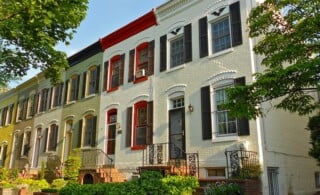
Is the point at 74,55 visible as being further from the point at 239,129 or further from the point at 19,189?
the point at 239,129

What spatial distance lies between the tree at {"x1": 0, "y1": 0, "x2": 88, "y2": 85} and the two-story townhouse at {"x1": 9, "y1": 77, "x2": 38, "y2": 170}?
38.1ft

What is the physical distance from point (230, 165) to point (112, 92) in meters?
9.00

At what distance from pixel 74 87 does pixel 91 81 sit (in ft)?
6.66

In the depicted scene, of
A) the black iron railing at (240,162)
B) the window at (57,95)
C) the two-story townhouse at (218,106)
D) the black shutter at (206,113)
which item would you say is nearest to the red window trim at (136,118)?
the two-story townhouse at (218,106)

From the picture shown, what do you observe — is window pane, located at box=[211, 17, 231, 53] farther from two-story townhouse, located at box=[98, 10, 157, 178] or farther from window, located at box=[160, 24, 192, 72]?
two-story townhouse, located at box=[98, 10, 157, 178]

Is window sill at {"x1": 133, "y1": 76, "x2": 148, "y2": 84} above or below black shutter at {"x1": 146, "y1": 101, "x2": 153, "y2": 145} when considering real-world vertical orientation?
above

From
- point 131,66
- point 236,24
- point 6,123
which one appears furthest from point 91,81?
point 6,123

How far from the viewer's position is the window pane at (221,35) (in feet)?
41.3

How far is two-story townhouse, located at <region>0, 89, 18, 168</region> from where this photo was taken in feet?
91.6

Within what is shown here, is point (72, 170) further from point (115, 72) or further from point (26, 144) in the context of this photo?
point (26, 144)

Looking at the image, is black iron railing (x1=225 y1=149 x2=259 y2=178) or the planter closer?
black iron railing (x1=225 y1=149 x2=259 y2=178)

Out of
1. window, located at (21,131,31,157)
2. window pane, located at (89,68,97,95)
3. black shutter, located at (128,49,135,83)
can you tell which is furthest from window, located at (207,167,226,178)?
window, located at (21,131,31,157)

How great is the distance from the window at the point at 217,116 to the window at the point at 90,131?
804cm

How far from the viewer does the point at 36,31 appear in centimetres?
1254
